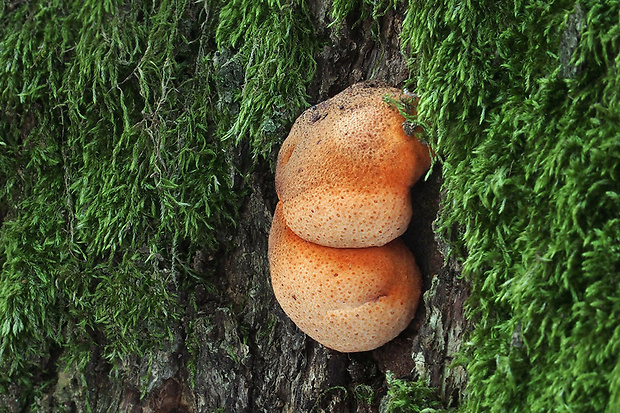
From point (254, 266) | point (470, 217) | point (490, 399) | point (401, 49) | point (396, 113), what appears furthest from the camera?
point (254, 266)

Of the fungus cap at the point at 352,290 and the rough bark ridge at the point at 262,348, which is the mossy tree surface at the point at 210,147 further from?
the fungus cap at the point at 352,290

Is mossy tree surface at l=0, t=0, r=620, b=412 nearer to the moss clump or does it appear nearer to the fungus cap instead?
the moss clump

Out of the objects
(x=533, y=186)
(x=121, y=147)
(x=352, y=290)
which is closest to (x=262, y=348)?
(x=352, y=290)

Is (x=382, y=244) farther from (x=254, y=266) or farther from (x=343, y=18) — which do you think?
(x=343, y=18)

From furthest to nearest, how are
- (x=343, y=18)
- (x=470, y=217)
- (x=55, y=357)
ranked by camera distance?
(x=55, y=357)
(x=343, y=18)
(x=470, y=217)

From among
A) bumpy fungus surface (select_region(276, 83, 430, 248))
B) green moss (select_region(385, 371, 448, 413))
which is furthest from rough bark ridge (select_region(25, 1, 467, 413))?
bumpy fungus surface (select_region(276, 83, 430, 248))

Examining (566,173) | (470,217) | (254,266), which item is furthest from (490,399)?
Result: (254,266)

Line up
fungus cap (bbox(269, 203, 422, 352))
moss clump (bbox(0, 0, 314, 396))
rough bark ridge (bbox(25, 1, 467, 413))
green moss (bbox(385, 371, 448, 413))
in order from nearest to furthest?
green moss (bbox(385, 371, 448, 413)) < fungus cap (bbox(269, 203, 422, 352)) < rough bark ridge (bbox(25, 1, 467, 413)) < moss clump (bbox(0, 0, 314, 396))
